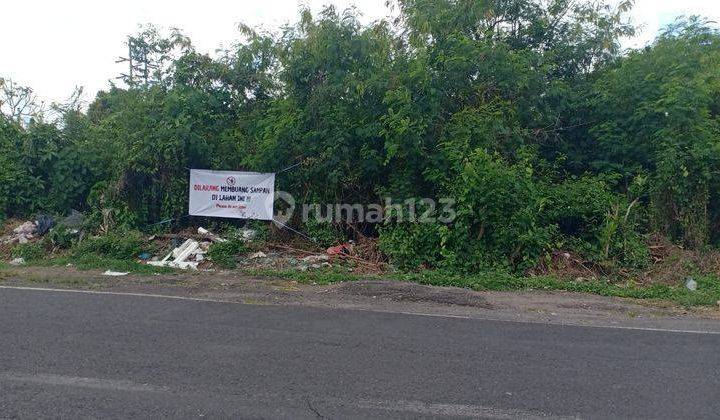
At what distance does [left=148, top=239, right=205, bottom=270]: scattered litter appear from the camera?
1214 centimetres

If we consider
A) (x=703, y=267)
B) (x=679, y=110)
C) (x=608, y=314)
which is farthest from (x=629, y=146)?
(x=608, y=314)

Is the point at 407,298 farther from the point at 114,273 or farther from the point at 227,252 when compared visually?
the point at 114,273

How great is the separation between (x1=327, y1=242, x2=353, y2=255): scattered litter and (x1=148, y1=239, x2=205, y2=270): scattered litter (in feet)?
9.56

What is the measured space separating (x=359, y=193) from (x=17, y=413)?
32.6 feet

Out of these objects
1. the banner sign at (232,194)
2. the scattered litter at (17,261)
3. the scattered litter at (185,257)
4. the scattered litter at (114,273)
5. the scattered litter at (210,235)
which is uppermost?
the banner sign at (232,194)

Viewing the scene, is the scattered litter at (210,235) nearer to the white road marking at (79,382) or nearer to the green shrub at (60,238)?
the green shrub at (60,238)

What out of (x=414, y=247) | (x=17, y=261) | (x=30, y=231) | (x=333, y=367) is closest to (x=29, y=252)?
(x=17, y=261)

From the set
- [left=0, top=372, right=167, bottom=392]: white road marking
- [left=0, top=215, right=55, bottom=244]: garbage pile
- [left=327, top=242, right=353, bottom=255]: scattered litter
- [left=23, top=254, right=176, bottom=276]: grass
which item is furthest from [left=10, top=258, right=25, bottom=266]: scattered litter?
[left=0, top=372, right=167, bottom=392]: white road marking

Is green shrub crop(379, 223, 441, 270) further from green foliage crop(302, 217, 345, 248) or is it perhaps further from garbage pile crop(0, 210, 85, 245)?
garbage pile crop(0, 210, 85, 245)

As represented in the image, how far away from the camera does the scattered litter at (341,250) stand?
12.6 meters

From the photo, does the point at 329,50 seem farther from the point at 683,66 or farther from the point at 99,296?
the point at 683,66

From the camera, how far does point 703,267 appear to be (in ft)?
38.0

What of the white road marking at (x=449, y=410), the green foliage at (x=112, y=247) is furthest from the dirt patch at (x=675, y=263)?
the green foliage at (x=112, y=247)

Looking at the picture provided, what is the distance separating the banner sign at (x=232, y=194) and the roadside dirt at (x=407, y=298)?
306 centimetres
